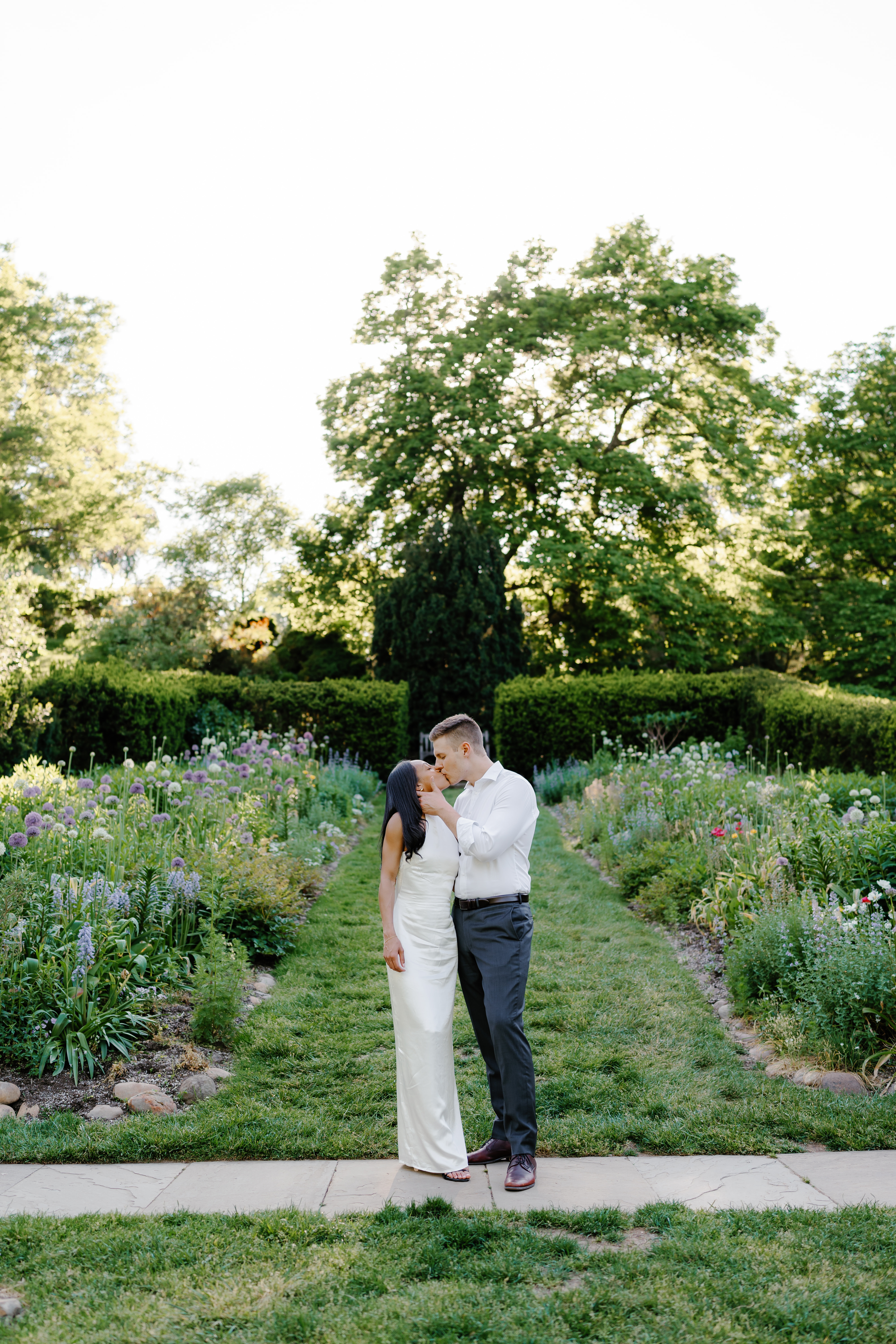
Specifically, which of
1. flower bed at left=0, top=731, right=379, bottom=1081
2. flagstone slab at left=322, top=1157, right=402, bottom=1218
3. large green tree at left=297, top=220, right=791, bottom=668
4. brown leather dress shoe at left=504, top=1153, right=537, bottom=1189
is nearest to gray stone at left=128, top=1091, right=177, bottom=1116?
flower bed at left=0, top=731, right=379, bottom=1081

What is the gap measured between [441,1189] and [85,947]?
6.73ft

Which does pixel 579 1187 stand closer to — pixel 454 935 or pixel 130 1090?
pixel 454 935

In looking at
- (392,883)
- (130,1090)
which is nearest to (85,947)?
(130,1090)

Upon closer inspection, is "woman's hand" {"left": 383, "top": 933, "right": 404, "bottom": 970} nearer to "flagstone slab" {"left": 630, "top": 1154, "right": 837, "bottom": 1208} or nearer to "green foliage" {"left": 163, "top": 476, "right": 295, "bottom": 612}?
"flagstone slab" {"left": 630, "top": 1154, "right": 837, "bottom": 1208}

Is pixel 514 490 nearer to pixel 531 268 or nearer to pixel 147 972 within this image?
pixel 531 268

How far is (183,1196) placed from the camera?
11.3 ft

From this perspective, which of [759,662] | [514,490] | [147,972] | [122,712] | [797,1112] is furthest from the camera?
[759,662]

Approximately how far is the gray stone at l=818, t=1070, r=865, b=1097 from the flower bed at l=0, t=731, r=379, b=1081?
9.91ft

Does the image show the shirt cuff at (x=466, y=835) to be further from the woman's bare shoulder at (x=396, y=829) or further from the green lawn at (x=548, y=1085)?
the green lawn at (x=548, y=1085)

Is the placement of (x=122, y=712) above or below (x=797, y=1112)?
above

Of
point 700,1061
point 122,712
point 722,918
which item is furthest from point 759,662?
point 700,1061

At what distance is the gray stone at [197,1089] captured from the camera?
437cm

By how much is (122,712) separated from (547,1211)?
32.8 ft

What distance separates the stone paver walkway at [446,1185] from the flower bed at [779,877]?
99cm
